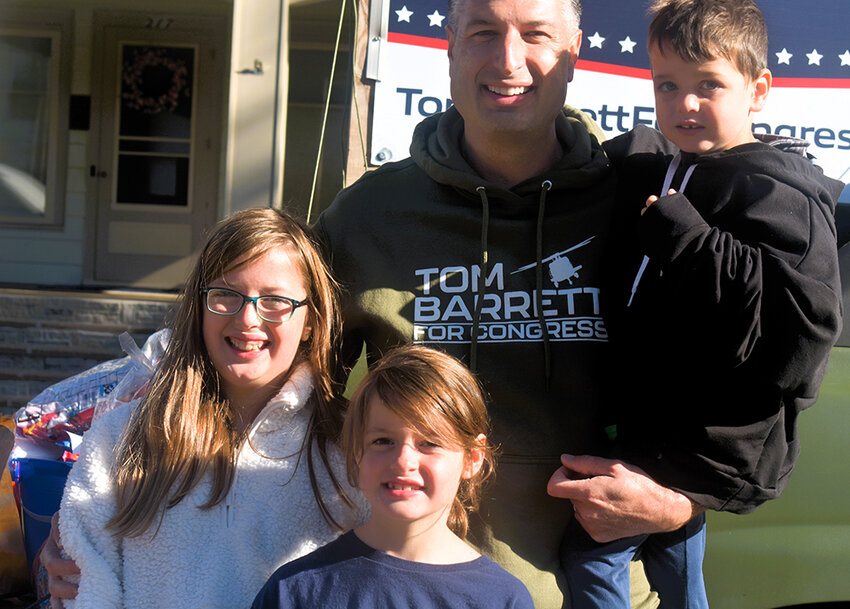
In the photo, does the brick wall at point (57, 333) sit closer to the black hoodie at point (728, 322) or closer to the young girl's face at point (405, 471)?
the young girl's face at point (405, 471)

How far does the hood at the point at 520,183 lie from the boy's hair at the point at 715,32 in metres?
0.31

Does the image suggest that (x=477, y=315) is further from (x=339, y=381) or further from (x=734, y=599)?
(x=734, y=599)

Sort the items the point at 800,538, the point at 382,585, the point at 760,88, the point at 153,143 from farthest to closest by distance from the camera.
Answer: the point at 153,143, the point at 800,538, the point at 760,88, the point at 382,585

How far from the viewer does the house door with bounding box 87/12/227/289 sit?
8445mm

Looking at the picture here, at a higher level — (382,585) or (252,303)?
(252,303)

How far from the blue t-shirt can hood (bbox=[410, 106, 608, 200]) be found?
35.5 inches

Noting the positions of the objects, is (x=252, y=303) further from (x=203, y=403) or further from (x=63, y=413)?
(x=63, y=413)

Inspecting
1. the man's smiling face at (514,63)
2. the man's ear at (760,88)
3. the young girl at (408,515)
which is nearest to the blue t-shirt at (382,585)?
the young girl at (408,515)

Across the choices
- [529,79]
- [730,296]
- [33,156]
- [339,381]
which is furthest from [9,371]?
[730,296]

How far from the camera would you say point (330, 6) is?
7.32 meters

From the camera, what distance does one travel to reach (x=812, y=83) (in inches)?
170

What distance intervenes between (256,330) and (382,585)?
651 millimetres

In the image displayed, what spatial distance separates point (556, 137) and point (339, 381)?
0.85 m

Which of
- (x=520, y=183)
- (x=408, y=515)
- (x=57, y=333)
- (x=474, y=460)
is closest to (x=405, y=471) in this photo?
(x=408, y=515)
